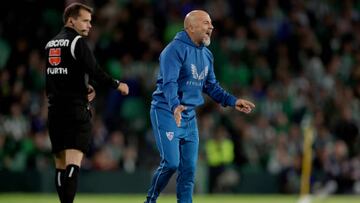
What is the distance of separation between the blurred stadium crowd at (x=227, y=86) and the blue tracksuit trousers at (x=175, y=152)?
798 cm

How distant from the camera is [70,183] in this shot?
934 centimetres

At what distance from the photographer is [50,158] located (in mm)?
17969

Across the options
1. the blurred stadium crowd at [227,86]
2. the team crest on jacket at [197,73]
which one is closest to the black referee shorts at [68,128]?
the team crest on jacket at [197,73]

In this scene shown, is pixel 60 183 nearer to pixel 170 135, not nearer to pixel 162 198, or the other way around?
pixel 170 135

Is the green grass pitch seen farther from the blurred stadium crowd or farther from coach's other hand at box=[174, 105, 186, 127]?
coach's other hand at box=[174, 105, 186, 127]

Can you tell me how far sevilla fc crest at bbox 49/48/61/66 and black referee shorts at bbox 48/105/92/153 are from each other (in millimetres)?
441

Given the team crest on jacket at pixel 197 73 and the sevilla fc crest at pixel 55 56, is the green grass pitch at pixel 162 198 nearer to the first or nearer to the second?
the team crest on jacket at pixel 197 73

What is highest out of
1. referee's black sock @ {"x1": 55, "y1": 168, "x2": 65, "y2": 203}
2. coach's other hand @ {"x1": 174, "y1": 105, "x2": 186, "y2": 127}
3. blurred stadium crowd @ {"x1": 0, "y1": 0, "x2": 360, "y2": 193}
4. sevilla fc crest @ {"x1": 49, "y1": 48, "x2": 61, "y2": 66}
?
blurred stadium crowd @ {"x1": 0, "y1": 0, "x2": 360, "y2": 193}

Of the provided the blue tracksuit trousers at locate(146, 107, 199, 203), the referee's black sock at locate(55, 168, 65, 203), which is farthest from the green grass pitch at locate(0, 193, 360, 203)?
the referee's black sock at locate(55, 168, 65, 203)

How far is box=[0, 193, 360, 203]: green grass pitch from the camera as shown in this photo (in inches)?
613

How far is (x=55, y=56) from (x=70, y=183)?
4.08 ft

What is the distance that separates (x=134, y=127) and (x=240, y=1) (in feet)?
14.3

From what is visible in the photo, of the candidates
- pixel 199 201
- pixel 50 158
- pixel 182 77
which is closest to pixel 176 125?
pixel 182 77

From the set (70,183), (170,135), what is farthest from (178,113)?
(70,183)
